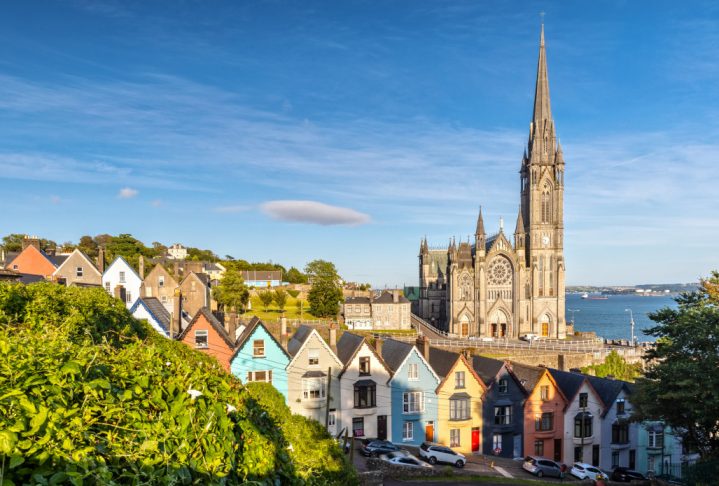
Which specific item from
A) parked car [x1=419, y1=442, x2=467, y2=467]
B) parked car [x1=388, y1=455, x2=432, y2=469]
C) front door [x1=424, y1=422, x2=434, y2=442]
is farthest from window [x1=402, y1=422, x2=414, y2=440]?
parked car [x1=388, y1=455, x2=432, y2=469]

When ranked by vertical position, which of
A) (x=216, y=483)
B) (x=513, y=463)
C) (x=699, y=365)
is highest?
(x=216, y=483)

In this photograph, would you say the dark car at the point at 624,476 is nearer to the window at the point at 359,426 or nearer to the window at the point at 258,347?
the window at the point at 359,426

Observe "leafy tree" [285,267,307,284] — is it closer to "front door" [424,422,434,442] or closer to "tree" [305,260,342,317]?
"tree" [305,260,342,317]

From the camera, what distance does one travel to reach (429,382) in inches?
1647

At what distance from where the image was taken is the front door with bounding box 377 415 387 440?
40.2 m

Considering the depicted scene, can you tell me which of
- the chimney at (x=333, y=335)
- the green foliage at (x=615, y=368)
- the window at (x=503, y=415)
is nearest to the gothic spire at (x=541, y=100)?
the green foliage at (x=615, y=368)

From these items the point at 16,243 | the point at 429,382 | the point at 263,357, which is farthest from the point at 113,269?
the point at 16,243

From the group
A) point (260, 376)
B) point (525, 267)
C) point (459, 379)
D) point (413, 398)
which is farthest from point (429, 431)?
point (525, 267)

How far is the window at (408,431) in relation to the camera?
134ft

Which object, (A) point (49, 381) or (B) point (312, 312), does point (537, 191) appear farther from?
(A) point (49, 381)

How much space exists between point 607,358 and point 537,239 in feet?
125

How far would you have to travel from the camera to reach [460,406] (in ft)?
137

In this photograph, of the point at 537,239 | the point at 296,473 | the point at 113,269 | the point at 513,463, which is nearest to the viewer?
the point at 296,473

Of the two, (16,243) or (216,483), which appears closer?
(216,483)
